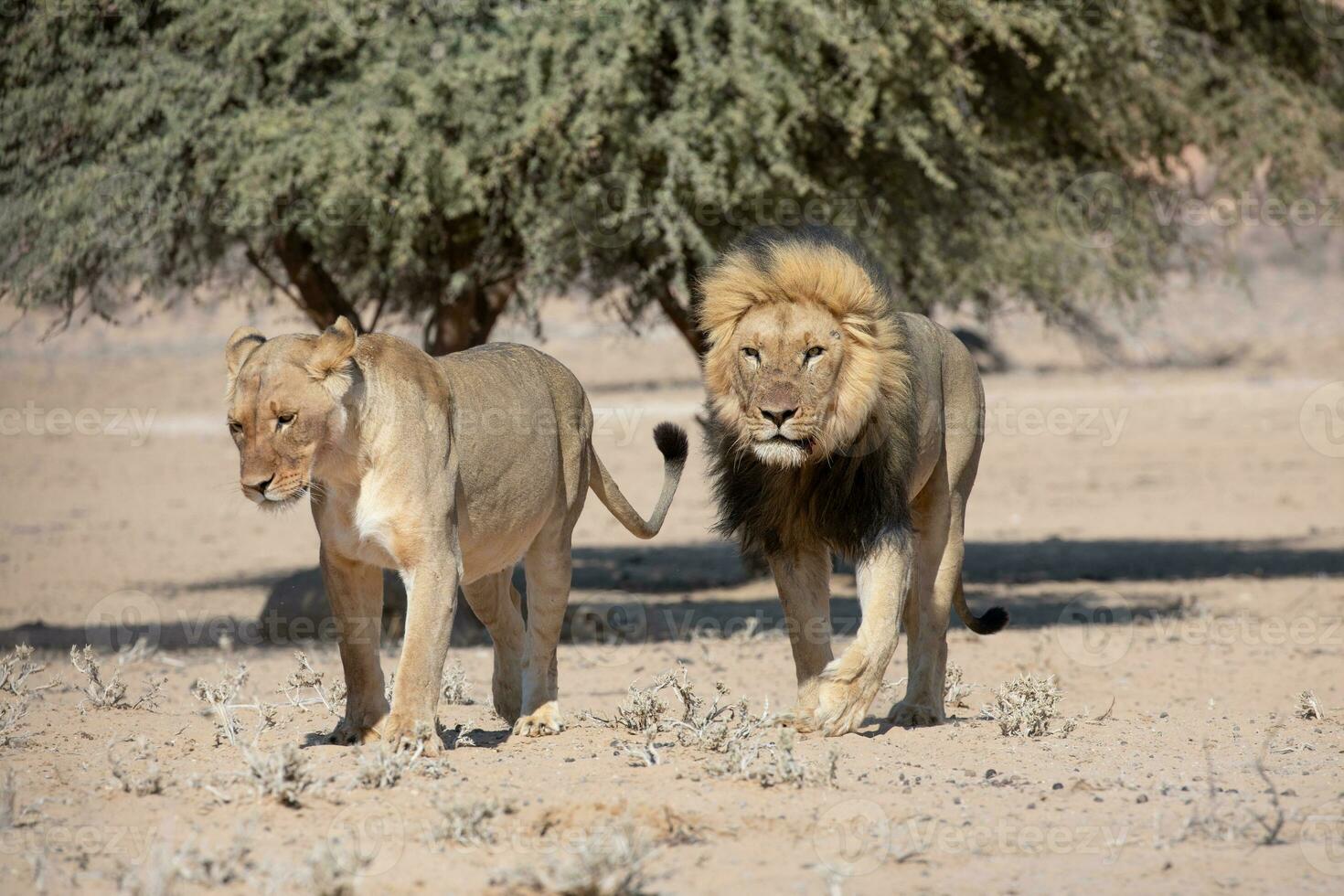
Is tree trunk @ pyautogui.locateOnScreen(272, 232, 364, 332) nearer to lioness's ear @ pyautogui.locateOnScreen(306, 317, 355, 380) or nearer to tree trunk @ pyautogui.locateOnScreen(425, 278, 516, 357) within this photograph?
tree trunk @ pyautogui.locateOnScreen(425, 278, 516, 357)

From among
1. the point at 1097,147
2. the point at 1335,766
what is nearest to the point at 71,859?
the point at 1335,766

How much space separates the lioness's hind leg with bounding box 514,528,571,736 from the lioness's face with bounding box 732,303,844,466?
95cm

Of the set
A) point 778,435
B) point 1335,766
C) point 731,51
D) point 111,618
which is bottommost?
point 111,618

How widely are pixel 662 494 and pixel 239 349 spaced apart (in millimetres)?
1858

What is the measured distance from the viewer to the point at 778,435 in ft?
18.4

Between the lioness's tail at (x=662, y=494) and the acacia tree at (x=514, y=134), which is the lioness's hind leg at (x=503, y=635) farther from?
the acacia tree at (x=514, y=134)

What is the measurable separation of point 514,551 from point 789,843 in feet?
6.23

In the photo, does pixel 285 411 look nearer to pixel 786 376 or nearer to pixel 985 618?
pixel 786 376

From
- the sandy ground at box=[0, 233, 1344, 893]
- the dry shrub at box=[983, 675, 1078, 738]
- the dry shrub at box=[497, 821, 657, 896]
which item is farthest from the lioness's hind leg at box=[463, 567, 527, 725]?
the dry shrub at box=[497, 821, 657, 896]

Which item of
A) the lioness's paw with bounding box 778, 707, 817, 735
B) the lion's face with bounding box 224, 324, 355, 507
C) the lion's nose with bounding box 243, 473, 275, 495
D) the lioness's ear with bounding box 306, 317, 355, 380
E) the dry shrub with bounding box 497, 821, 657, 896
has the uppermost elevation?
the lioness's ear with bounding box 306, 317, 355, 380

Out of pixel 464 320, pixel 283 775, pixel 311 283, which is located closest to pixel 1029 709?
pixel 283 775

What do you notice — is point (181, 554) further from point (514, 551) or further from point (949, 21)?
point (514, 551)

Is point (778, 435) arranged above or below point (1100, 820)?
above

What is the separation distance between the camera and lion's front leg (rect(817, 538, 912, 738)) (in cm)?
567
